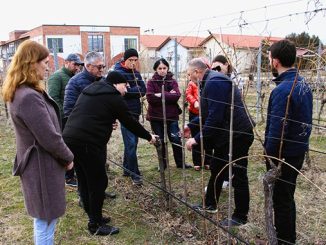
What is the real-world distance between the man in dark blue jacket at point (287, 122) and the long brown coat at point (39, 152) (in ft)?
4.82

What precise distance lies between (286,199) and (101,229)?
1739 mm

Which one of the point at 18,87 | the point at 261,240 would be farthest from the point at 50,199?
the point at 261,240

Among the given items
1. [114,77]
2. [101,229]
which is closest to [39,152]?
[114,77]

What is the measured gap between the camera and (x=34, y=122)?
2.02 m

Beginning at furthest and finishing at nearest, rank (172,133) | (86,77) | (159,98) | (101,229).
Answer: (172,133) → (159,98) → (86,77) → (101,229)

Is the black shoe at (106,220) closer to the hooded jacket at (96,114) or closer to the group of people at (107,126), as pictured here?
the group of people at (107,126)

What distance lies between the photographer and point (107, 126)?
2.93 metres

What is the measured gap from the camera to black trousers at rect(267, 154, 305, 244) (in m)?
2.40

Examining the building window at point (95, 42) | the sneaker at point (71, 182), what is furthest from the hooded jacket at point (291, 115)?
the building window at point (95, 42)

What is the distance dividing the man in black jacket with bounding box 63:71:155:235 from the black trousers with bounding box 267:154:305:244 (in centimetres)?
123

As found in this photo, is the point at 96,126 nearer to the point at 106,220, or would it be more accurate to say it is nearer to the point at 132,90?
the point at 106,220

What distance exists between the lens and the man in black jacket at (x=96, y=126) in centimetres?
283

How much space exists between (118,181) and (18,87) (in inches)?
103

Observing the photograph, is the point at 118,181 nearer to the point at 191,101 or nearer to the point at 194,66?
the point at 191,101
